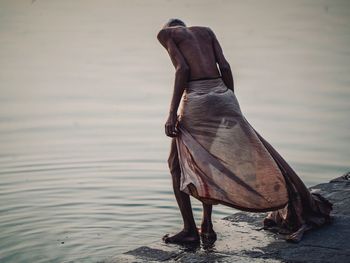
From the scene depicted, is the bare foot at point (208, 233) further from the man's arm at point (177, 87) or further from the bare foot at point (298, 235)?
the man's arm at point (177, 87)

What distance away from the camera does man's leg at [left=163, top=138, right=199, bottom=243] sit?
6734 millimetres

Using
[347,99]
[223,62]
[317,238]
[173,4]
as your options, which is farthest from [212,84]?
[173,4]

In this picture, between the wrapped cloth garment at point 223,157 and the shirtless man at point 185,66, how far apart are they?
10 cm

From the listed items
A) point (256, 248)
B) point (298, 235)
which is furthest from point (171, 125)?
point (298, 235)

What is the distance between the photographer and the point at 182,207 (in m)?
6.75

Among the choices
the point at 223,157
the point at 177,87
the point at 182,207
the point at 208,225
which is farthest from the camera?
the point at 208,225

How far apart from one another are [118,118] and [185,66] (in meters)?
9.31

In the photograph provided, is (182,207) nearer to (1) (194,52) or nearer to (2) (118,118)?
(1) (194,52)

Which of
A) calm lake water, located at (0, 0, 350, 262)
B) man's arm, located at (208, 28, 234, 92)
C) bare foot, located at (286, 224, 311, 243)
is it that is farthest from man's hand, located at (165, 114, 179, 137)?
calm lake water, located at (0, 0, 350, 262)

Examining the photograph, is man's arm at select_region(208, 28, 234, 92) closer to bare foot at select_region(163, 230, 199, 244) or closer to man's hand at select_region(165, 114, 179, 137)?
man's hand at select_region(165, 114, 179, 137)

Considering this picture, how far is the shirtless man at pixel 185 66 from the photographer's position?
6598 millimetres

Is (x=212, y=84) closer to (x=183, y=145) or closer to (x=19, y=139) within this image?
(x=183, y=145)

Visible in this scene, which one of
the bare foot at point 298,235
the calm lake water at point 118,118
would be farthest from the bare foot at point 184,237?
the calm lake water at point 118,118

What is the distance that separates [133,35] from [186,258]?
2645 centimetres
